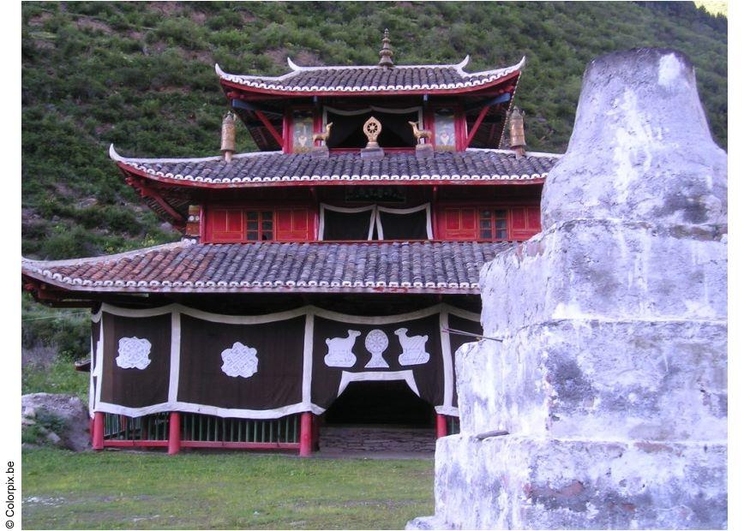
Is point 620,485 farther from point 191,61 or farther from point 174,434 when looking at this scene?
point 191,61

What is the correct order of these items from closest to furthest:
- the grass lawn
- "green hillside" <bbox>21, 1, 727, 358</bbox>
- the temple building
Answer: the grass lawn, the temple building, "green hillside" <bbox>21, 1, 727, 358</bbox>

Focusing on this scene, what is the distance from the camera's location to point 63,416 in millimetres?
17406

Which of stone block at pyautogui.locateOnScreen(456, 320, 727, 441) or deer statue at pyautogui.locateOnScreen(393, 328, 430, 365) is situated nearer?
stone block at pyautogui.locateOnScreen(456, 320, 727, 441)

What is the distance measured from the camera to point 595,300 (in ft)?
16.1

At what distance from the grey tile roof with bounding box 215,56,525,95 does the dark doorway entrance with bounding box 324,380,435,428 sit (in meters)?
7.12

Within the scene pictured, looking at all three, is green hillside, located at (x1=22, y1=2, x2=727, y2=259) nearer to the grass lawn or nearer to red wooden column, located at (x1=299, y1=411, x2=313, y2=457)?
red wooden column, located at (x1=299, y1=411, x2=313, y2=457)

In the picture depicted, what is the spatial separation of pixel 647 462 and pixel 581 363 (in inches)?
25.8

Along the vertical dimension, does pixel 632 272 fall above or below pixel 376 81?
below

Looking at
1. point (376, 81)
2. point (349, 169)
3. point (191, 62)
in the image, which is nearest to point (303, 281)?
point (349, 169)

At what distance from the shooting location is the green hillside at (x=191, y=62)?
40.8 m

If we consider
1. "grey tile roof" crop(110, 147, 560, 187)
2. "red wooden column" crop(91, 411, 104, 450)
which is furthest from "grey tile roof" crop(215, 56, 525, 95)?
"red wooden column" crop(91, 411, 104, 450)

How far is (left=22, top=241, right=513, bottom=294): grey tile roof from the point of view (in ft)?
51.4

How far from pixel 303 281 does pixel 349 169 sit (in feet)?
12.4

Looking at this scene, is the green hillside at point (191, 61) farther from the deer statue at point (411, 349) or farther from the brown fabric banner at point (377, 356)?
the deer statue at point (411, 349)
